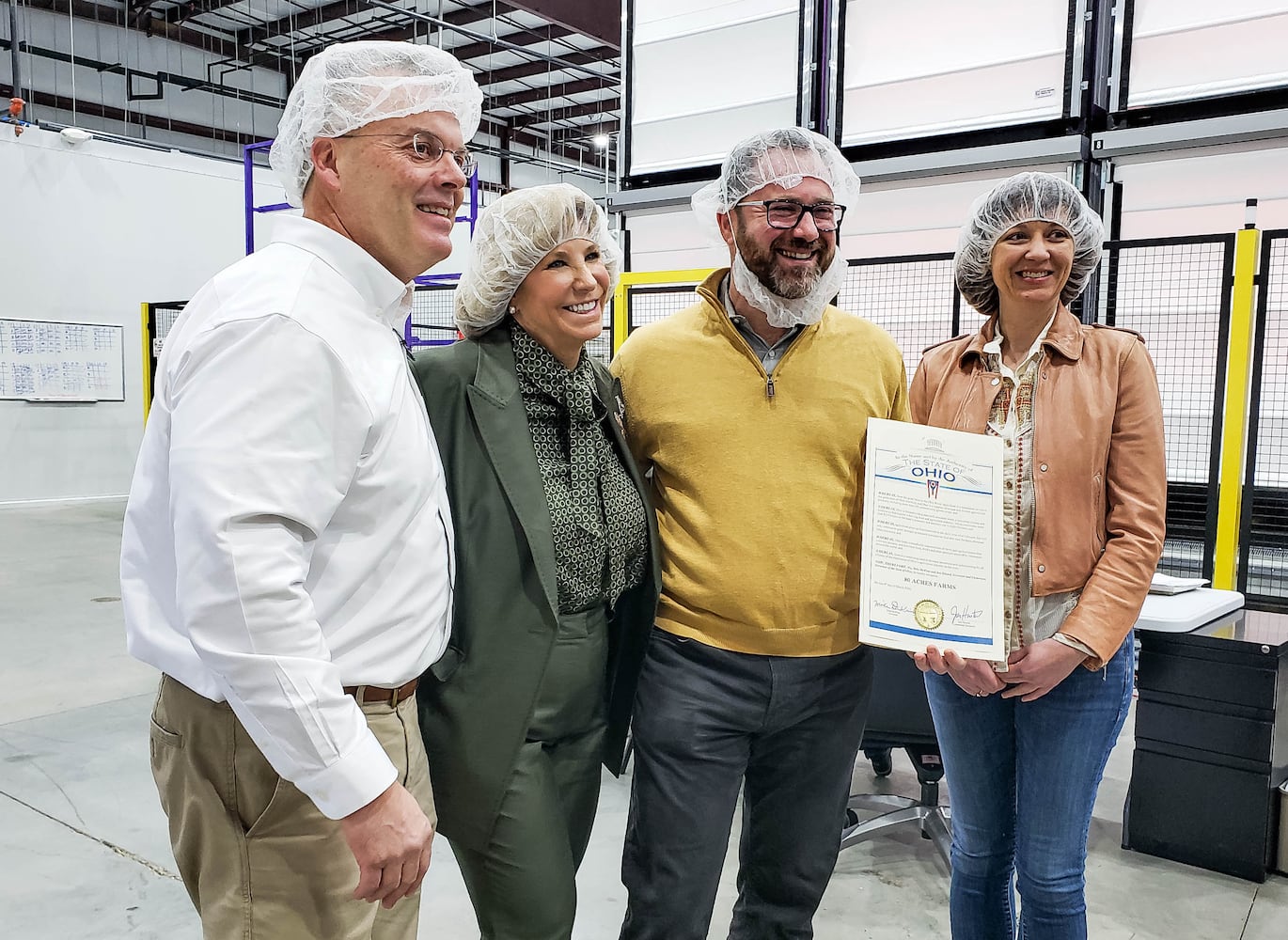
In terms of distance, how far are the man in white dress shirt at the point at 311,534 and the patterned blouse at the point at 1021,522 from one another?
98cm

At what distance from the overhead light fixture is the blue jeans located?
11.6m

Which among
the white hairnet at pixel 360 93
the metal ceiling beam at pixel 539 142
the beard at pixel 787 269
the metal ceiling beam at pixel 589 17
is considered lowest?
the beard at pixel 787 269

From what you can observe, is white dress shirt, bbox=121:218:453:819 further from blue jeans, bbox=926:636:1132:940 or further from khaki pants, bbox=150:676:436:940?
blue jeans, bbox=926:636:1132:940

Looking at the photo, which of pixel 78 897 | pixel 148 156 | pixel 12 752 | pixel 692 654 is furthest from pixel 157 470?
pixel 148 156

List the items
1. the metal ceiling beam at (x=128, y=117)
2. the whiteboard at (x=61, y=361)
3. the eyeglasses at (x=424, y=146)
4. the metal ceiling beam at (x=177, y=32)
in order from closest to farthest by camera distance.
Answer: the eyeglasses at (x=424, y=146) → the whiteboard at (x=61, y=361) → the metal ceiling beam at (x=177, y=32) → the metal ceiling beam at (x=128, y=117)

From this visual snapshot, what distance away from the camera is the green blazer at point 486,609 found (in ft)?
4.75

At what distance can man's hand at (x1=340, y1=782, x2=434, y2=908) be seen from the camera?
3.54 ft

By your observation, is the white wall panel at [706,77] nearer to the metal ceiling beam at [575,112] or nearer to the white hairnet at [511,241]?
the white hairnet at [511,241]

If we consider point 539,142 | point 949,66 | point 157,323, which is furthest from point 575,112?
point 949,66

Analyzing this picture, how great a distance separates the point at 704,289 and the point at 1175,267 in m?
→ 2.40

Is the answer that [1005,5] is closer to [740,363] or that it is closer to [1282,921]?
[740,363]

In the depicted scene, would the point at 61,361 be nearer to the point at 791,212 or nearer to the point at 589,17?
the point at 589,17

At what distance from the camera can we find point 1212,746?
9.07 ft

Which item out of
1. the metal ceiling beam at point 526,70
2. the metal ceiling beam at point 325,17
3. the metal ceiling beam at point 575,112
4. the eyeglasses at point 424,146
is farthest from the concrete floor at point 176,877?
the metal ceiling beam at point 575,112
